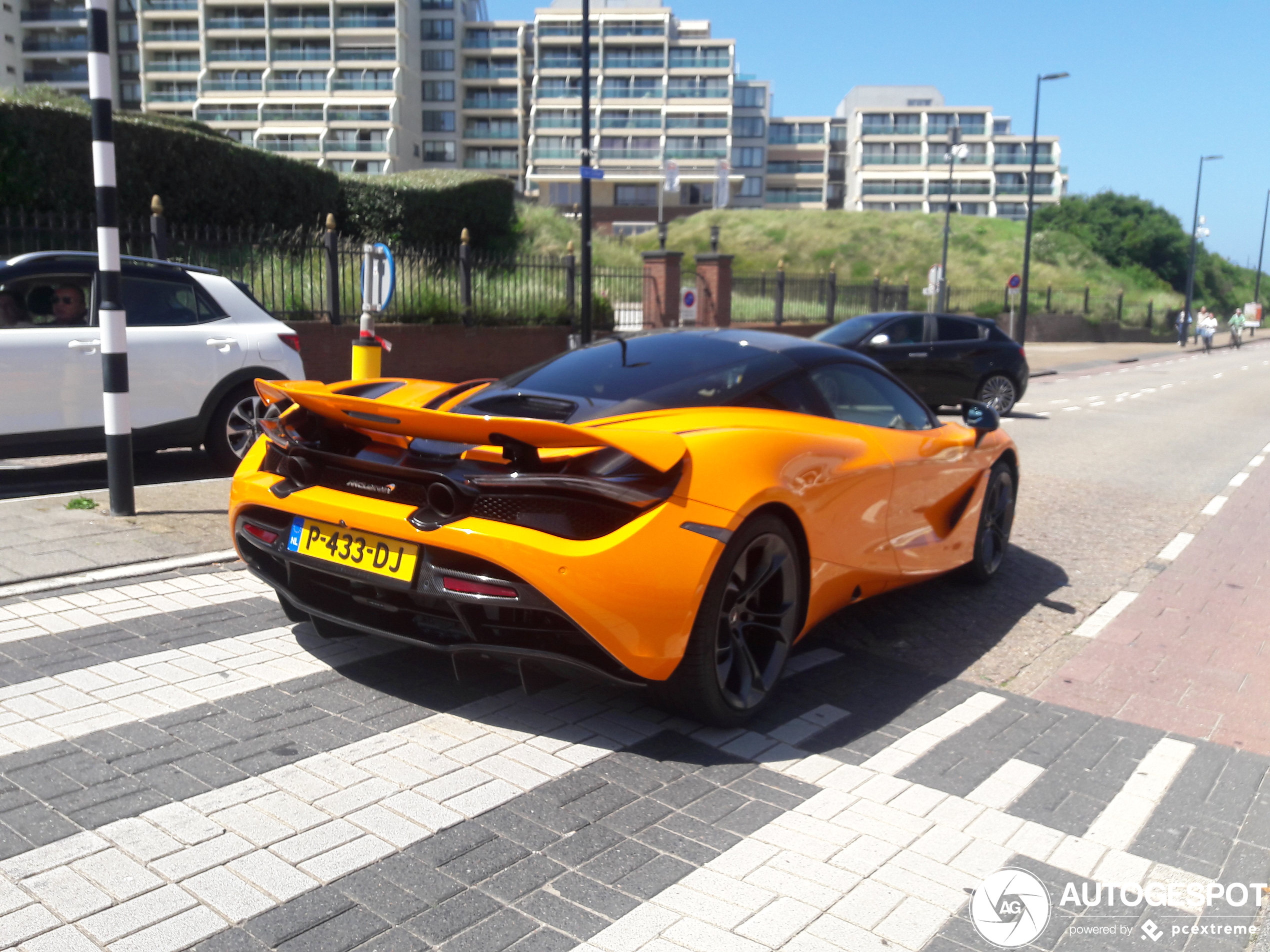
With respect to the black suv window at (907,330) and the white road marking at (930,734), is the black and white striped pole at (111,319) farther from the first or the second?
the black suv window at (907,330)

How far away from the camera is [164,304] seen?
27.5 ft

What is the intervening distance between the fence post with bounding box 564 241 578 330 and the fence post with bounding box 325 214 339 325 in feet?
17.0

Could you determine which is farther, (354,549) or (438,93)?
(438,93)

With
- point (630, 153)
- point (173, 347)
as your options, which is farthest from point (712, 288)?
point (630, 153)

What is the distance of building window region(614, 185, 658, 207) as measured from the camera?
82.2 metres

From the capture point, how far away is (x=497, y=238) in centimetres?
2953

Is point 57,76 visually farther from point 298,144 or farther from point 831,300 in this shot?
point 831,300

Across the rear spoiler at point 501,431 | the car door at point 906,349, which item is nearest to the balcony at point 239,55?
the car door at point 906,349

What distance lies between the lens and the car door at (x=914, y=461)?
16.1 feet

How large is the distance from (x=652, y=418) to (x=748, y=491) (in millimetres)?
487

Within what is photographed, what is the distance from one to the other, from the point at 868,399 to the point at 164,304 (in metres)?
5.73

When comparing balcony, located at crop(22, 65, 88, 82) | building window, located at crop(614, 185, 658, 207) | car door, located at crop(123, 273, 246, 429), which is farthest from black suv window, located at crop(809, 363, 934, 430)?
balcony, located at crop(22, 65, 88, 82)

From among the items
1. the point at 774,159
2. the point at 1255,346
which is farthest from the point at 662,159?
the point at 1255,346

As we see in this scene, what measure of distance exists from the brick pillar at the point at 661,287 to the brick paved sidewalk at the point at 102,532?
691 inches
